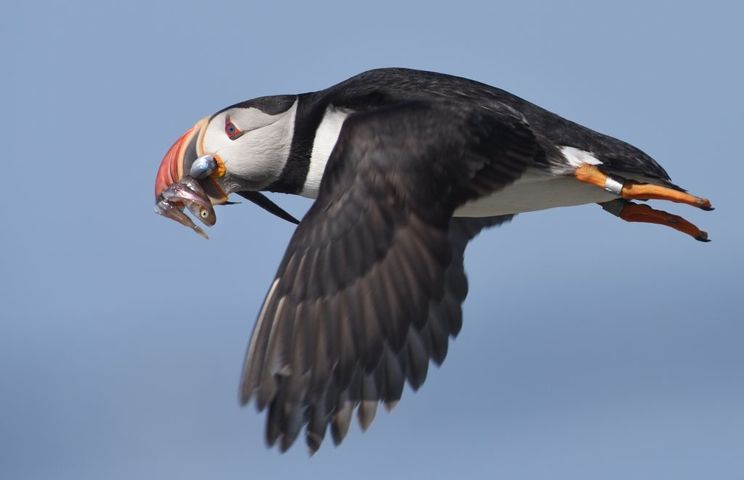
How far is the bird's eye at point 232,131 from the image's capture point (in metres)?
6.91

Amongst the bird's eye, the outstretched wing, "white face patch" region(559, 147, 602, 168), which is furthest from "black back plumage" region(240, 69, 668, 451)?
the bird's eye

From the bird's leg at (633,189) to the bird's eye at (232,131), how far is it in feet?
4.86

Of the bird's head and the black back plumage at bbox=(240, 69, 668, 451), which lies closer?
the black back plumage at bbox=(240, 69, 668, 451)

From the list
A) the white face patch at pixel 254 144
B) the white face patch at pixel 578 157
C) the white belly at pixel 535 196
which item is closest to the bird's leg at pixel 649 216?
the white belly at pixel 535 196

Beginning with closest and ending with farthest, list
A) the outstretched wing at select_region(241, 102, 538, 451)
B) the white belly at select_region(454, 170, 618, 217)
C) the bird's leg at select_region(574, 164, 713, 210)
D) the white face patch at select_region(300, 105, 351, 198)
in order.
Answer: the outstretched wing at select_region(241, 102, 538, 451)
the bird's leg at select_region(574, 164, 713, 210)
the white belly at select_region(454, 170, 618, 217)
the white face patch at select_region(300, 105, 351, 198)

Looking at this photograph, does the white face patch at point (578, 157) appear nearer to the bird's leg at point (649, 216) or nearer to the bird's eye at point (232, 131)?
the bird's leg at point (649, 216)

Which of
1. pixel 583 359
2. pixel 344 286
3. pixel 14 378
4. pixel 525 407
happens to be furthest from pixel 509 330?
pixel 344 286

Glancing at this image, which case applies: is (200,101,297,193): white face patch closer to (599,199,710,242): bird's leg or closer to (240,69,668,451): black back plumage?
(240,69,668,451): black back plumage

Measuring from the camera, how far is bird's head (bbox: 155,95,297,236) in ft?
22.4

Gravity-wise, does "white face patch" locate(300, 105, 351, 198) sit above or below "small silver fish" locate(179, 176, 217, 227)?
above

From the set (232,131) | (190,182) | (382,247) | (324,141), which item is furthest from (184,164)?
(382,247)

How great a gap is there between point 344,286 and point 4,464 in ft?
48.2

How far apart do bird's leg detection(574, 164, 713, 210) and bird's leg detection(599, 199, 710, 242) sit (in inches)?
18.0

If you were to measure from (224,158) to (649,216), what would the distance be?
181cm
